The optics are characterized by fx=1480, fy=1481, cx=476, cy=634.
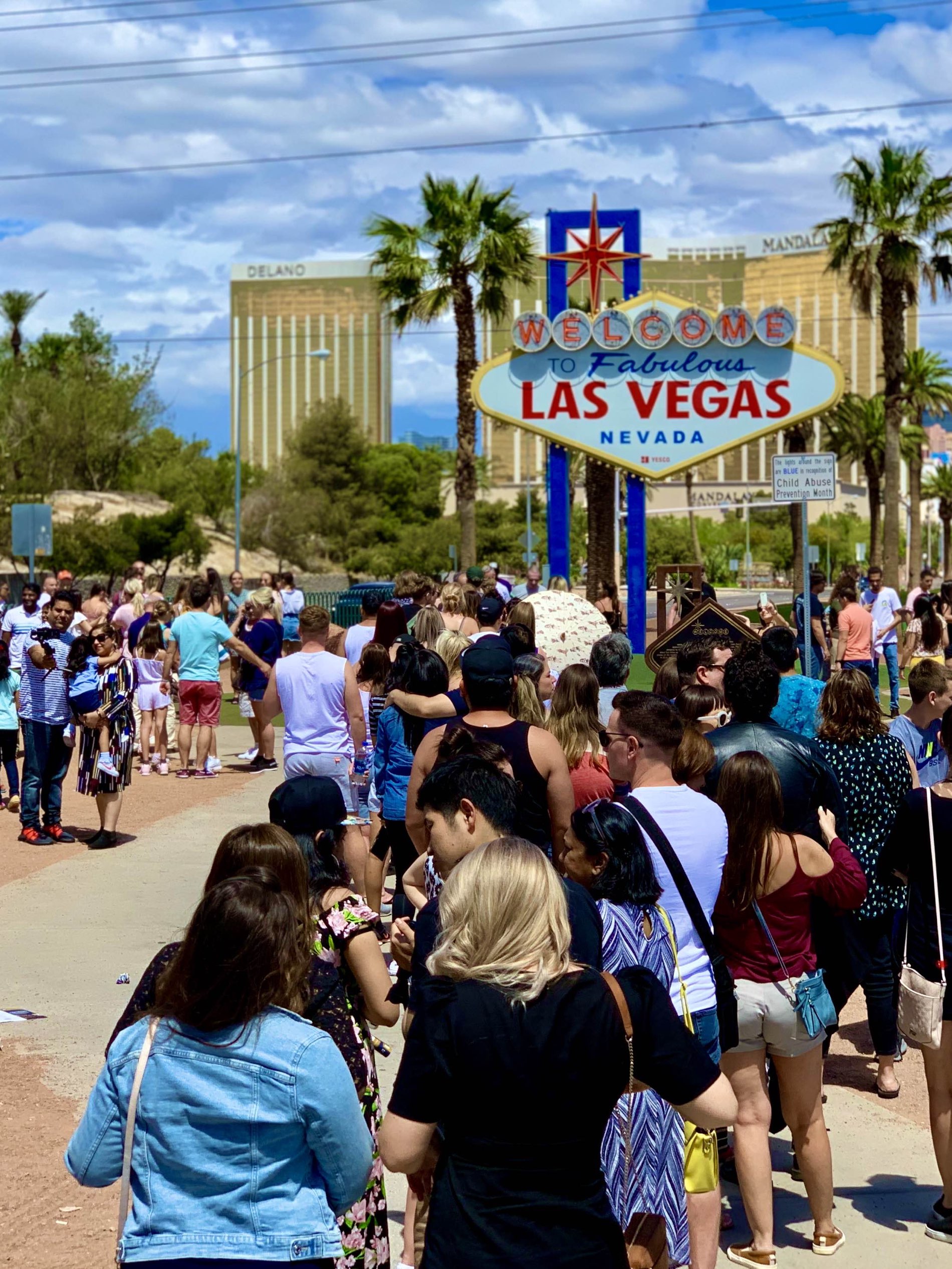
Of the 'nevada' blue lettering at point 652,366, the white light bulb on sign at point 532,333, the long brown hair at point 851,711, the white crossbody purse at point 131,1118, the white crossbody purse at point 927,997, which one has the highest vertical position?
the white light bulb on sign at point 532,333

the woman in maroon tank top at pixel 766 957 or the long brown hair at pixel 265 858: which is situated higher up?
the long brown hair at pixel 265 858

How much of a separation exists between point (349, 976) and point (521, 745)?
1.92 m

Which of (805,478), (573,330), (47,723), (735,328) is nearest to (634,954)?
(47,723)

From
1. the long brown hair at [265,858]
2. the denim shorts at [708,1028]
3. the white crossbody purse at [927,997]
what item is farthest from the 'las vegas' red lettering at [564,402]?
the long brown hair at [265,858]

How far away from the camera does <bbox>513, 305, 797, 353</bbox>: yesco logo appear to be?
77.9 ft

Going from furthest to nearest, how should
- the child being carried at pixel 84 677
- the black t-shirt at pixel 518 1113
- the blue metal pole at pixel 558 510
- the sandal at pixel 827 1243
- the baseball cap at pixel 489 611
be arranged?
the blue metal pole at pixel 558 510 → the child being carried at pixel 84 677 → the baseball cap at pixel 489 611 → the sandal at pixel 827 1243 → the black t-shirt at pixel 518 1113

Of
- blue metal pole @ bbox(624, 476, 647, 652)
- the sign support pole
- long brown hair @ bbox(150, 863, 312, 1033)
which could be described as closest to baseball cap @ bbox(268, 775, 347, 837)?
long brown hair @ bbox(150, 863, 312, 1033)

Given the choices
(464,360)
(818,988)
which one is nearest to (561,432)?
(464,360)

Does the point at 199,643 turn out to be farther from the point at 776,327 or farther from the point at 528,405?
the point at 776,327

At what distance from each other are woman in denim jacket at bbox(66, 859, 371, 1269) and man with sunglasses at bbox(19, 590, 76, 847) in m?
8.72

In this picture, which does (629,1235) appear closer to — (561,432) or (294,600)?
(294,600)

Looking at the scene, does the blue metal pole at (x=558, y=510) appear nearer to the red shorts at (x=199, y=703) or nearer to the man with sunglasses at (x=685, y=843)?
the red shorts at (x=199, y=703)

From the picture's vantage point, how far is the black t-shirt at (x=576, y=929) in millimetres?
3387

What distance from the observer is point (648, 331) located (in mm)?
23875
